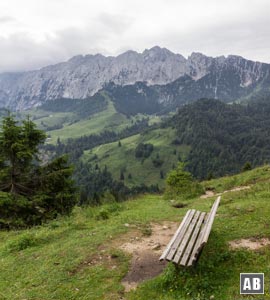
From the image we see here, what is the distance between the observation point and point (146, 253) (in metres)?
13.0

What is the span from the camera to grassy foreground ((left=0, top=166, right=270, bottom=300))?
31.6 feet

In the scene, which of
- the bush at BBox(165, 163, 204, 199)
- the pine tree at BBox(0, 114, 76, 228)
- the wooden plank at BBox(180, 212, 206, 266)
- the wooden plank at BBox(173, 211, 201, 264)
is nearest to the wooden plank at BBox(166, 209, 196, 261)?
the wooden plank at BBox(173, 211, 201, 264)

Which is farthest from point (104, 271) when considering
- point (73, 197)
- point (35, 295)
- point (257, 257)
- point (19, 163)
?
point (19, 163)

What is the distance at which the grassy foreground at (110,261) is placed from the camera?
31.6ft

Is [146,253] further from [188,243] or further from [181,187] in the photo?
[181,187]

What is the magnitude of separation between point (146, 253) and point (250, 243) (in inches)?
159

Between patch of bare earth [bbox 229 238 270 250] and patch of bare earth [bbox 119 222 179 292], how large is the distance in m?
2.70

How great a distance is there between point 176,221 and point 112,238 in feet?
13.3

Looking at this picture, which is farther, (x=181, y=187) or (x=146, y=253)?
(x=181, y=187)

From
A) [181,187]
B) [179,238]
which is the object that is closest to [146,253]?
[179,238]

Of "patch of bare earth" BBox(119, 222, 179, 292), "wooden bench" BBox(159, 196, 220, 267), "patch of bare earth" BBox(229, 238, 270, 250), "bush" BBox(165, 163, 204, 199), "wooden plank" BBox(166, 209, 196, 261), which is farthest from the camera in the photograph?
"bush" BBox(165, 163, 204, 199)

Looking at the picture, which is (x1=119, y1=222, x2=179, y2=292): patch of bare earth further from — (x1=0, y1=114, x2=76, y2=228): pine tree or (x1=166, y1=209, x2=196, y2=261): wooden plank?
(x1=0, y1=114, x2=76, y2=228): pine tree

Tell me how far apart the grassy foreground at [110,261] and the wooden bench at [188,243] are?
594 mm

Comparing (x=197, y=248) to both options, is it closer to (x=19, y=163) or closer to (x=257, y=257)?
(x=257, y=257)
